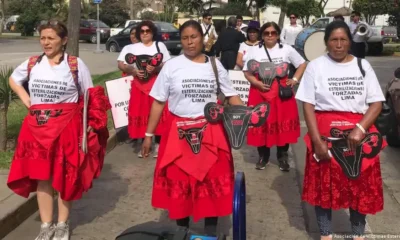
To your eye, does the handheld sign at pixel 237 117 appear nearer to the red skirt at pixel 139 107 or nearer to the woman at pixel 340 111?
the woman at pixel 340 111

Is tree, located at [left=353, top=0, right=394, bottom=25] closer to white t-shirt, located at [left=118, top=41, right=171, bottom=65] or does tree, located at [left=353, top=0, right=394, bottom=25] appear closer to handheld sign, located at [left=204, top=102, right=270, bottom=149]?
white t-shirt, located at [left=118, top=41, right=171, bottom=65]

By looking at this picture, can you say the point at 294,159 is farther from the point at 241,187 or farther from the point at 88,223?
the point at 241,187

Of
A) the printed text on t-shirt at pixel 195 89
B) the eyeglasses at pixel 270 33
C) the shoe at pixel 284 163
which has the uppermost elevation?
the eyeglasses at pixel 270 33

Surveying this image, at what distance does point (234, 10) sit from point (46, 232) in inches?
1925

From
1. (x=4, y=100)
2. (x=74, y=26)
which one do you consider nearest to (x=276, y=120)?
(x=4, y=100)

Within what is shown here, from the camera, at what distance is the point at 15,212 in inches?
219

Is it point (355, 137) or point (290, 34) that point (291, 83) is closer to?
point (355, 137)

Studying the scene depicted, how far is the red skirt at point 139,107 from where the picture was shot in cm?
841

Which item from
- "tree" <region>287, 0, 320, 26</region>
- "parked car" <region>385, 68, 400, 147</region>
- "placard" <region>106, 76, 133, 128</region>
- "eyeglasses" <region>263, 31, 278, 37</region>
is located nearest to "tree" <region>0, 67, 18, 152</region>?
"placard" <region>106, 76, 133, 128</region>

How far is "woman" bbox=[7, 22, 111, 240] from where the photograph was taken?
4855mm

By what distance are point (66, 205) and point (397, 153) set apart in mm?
5316

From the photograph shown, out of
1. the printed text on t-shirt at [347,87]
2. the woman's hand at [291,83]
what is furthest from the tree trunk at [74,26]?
the printed text on t-shirt at [347,87]

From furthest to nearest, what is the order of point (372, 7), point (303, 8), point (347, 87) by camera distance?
point (303, 8), point (372, 7), point (347, 87)

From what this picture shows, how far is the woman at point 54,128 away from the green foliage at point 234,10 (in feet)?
152
